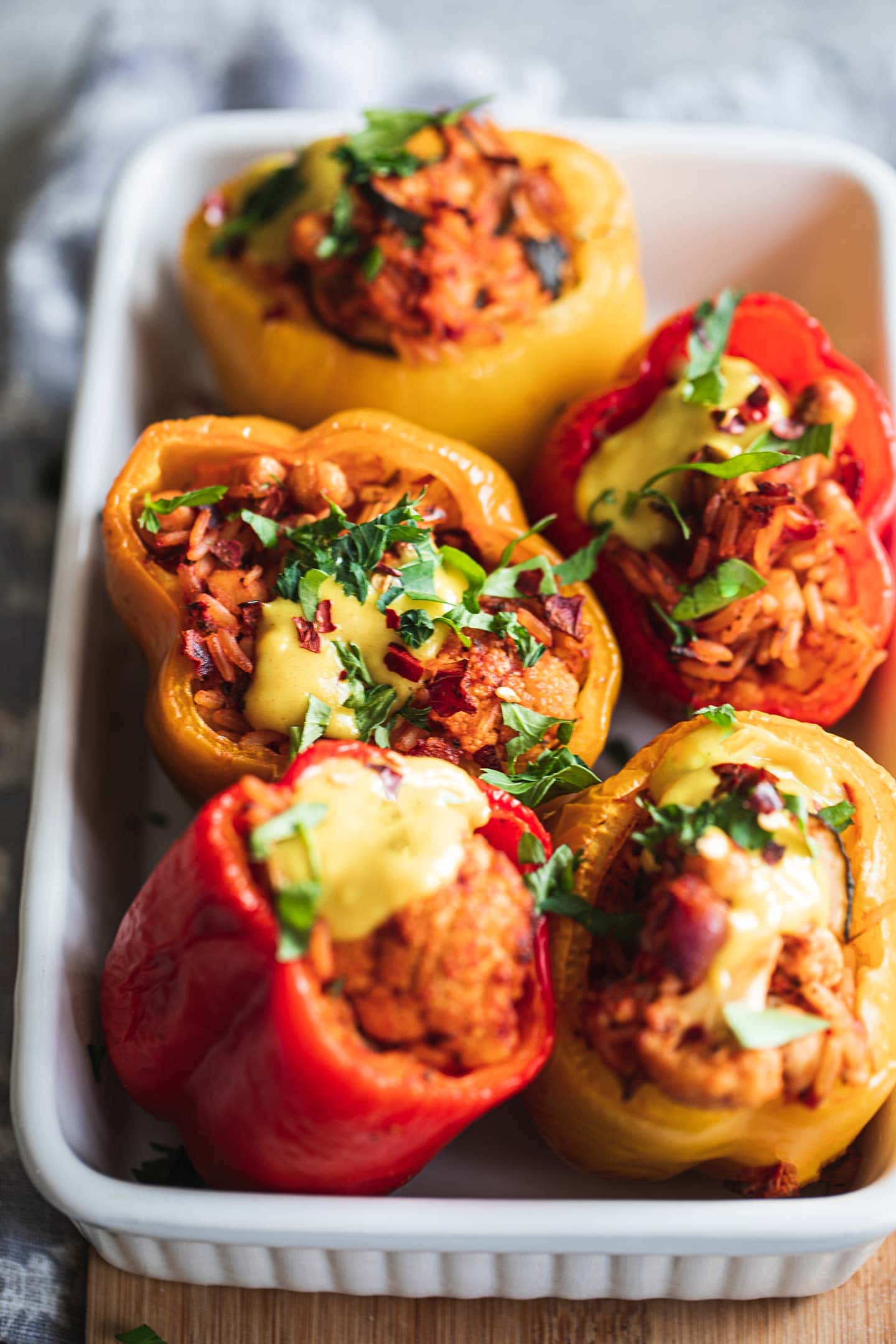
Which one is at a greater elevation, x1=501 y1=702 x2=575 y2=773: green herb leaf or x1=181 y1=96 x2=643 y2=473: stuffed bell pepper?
x1=181 y1=96 x2=643 y2=473: stuffed bell pepper

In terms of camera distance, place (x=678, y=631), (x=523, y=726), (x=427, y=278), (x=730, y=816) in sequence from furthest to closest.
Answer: (x=427, y=278) < (x=678, y=631) < (x=523, y=726) < (x=730, y=816)

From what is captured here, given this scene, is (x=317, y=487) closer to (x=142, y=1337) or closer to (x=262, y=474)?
(x=262, y=474)

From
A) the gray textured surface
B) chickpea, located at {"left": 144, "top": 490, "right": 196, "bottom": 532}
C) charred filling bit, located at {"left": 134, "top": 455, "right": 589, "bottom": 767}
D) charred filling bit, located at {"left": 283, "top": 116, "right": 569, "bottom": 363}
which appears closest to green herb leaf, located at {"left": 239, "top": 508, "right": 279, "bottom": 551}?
charred filling bit, located at {"left": 134, "top": 455, "right": 589, "bottom": 767}

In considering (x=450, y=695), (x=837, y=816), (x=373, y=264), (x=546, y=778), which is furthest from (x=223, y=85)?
(x=837, y=816)

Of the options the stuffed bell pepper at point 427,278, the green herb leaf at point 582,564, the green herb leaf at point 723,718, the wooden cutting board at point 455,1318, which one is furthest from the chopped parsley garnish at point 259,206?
the wooden cutting board at point 455,1318

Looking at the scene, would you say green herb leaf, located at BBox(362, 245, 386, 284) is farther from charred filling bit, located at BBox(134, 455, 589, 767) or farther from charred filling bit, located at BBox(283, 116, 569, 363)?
charred filling bit, located at BBox(134, 455, 589, 767)

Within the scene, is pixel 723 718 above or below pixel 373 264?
below

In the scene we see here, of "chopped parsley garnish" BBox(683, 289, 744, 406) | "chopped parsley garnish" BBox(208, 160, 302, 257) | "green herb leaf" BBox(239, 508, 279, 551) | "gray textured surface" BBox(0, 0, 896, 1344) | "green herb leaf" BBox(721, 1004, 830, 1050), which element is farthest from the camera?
"gray textured surface" BBox(0, 0, 896, 1344)
